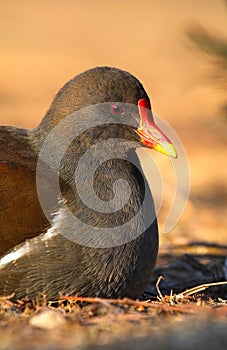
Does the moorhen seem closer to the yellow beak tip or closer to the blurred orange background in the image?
the yellow beak tip

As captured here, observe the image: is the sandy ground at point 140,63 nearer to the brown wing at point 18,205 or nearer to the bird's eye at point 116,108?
the bird's eye at point 116,108

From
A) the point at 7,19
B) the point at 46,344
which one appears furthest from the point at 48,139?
the point at 7,19

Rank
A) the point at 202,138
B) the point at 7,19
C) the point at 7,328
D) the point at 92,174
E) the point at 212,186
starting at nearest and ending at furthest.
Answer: the point at 7,328
the point at 92,174
the point at 212,186
the point at 202,138
the point at 7,19

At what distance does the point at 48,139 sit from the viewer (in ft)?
18.1

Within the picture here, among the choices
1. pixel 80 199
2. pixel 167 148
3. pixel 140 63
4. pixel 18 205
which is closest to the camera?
pixel 18 205

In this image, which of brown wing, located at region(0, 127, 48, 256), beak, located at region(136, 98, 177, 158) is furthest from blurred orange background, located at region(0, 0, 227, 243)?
brown wing, located at region(0, 127, 48, 256)

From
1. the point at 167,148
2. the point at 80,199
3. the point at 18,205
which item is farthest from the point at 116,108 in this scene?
the point at 18,205

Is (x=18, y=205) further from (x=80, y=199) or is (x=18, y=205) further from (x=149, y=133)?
(x=149, y=133)

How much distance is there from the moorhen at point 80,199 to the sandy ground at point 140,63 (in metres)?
2.49

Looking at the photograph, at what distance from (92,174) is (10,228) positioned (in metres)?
0.68

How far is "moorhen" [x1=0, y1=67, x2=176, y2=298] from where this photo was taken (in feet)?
16.2

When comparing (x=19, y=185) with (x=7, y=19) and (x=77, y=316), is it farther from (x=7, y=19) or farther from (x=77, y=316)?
(x=7, y=19)

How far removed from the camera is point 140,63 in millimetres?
16859

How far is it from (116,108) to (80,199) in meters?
0.70
